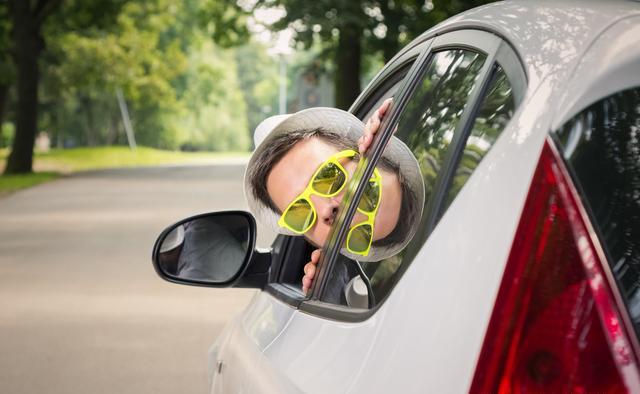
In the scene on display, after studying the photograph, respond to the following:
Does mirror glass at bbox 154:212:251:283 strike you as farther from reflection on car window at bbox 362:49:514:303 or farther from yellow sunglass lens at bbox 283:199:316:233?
yellow sunglass lens at bbox 283:199:316:233

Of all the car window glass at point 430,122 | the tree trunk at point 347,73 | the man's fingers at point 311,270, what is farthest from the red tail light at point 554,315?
the tree trunk at point 347,73

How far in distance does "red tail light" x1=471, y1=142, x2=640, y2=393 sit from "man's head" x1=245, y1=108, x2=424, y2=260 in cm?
83

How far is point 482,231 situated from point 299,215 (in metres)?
0.80

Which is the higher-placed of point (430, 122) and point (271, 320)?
point (430, 122)

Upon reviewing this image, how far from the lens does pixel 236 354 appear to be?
2.92m

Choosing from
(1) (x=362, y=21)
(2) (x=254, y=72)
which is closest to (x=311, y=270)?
(1) (x=362, y=21)

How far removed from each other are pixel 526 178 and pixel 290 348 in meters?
0.93

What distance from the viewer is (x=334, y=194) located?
7.20 feet

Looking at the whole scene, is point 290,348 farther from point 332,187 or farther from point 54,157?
point 54,157

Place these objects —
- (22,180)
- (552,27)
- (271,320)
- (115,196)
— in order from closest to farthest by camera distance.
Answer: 1. (552,27)
2. (271,320)
3. (115,196)
4. (22,180)

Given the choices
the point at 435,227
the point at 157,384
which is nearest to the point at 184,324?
the point at 157,384

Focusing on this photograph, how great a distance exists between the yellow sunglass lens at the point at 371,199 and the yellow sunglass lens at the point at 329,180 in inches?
2.0

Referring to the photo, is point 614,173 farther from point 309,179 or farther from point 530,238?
point 309,179

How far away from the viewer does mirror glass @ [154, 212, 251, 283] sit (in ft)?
9.73
